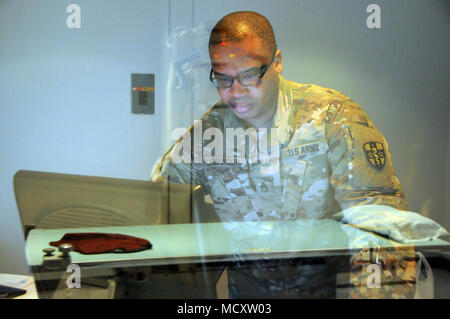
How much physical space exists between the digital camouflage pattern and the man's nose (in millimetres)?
58

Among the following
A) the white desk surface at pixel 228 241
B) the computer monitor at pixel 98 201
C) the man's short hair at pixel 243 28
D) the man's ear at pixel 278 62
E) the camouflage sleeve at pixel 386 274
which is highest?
the man's short hair at pixel 243 28

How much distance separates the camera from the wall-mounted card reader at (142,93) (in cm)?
148

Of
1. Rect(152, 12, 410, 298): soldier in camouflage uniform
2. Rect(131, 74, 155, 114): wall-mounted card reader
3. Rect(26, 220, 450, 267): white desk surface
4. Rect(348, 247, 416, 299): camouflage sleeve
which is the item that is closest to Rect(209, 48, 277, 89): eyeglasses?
Rect(152, 12, 410, 298): soldier in camouflage uniform

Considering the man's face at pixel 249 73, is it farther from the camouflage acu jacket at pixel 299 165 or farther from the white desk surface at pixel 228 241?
the white desk surface at pixel 228 241

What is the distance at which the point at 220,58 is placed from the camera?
1.47 metres

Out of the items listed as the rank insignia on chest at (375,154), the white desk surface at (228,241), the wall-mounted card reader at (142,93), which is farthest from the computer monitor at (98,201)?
the rank insignia on chest at (375,154)

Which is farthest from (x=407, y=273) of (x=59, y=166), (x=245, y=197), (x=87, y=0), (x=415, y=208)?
(x=87, y=0)

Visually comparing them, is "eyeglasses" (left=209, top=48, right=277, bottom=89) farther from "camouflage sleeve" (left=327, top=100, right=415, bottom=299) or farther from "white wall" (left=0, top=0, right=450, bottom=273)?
"camouflage sleeve" (left=327, top=100, right=415, bottom=299)

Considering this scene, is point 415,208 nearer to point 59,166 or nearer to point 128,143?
point 128,143

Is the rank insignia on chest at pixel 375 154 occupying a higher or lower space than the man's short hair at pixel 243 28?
lower

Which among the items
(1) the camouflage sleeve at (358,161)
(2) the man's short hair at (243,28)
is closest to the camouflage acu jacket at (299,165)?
(1) the camouflage sleeve at (358,161)

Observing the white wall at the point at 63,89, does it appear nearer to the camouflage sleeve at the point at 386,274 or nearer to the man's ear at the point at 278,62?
the man's ear at the point at 278,62

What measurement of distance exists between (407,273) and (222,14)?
110 cm

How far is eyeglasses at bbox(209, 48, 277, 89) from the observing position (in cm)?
146
